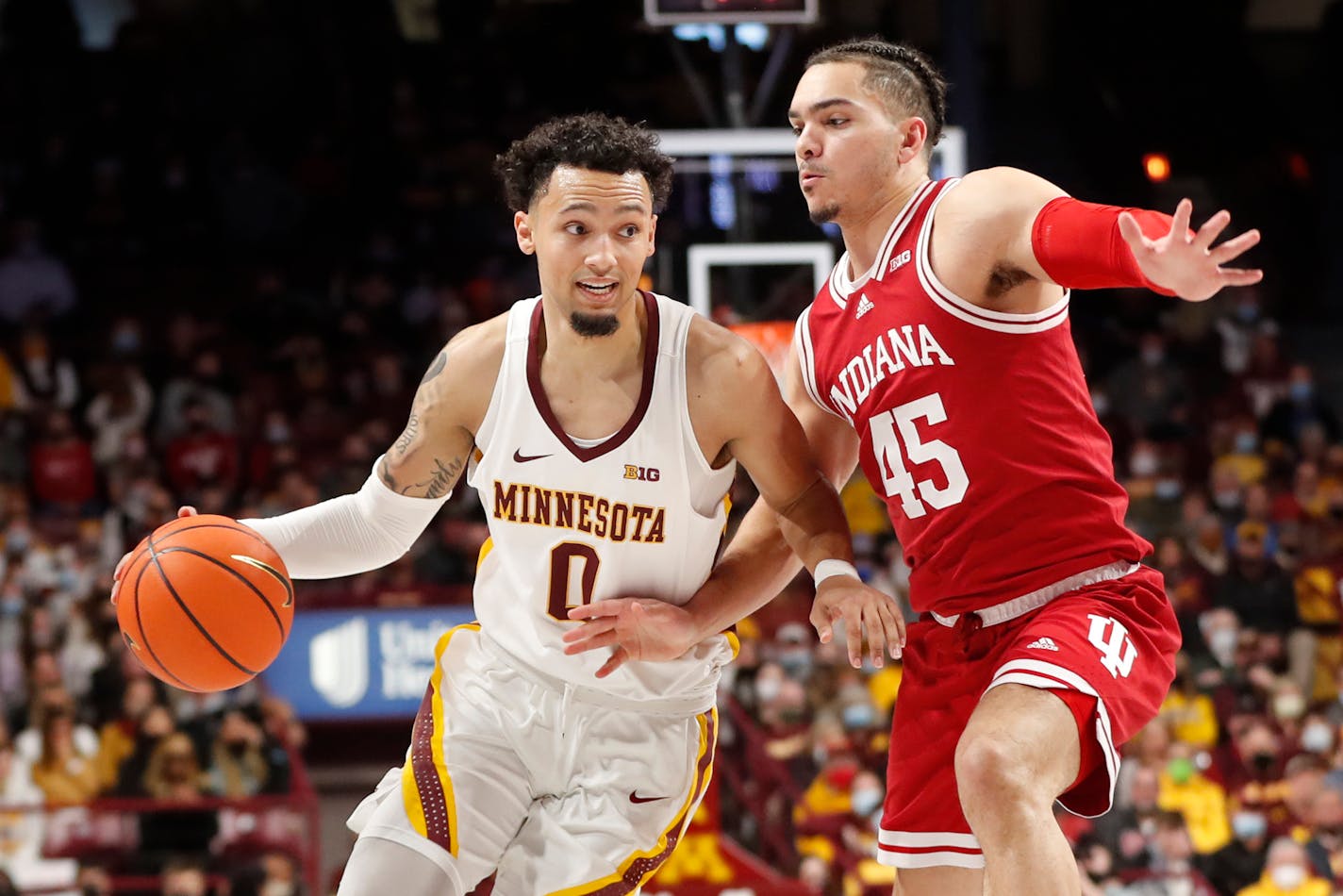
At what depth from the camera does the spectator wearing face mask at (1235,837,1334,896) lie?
857 centimetres

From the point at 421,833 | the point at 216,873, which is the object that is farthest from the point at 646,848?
the point at 216,873

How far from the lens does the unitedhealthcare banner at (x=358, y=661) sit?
9.89 meters

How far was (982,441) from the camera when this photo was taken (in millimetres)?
3674

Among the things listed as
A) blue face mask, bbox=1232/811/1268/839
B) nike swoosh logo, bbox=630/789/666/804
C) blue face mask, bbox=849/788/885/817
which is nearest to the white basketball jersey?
nike swoosh logo, bbox=630/789/666/804

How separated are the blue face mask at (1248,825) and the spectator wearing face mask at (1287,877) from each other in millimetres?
243

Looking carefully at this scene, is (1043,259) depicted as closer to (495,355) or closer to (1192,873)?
(495,355)

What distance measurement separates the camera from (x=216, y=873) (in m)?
8.58

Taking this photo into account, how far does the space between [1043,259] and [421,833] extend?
6.00 feet

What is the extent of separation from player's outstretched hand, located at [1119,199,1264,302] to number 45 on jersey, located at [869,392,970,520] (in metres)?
0.66

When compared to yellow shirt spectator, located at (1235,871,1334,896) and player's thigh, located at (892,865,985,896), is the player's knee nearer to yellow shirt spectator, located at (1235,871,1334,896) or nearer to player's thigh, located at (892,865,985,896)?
player's thigh, located at (892,865,985,896)

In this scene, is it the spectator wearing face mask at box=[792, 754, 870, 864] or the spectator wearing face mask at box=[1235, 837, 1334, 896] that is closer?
the spectator wearing face mask at box=[1235, 837, 1334, 896]

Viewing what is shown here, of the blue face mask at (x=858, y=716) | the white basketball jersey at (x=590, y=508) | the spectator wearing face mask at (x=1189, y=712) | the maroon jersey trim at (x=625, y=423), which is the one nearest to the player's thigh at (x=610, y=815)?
the white basketball jersey at (x=590, y=508)

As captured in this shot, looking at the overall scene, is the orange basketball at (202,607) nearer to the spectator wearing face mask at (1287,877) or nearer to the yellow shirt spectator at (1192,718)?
the spectator wearing face mask at (1287,877)

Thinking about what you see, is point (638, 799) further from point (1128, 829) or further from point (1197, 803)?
point (1197, 803)
